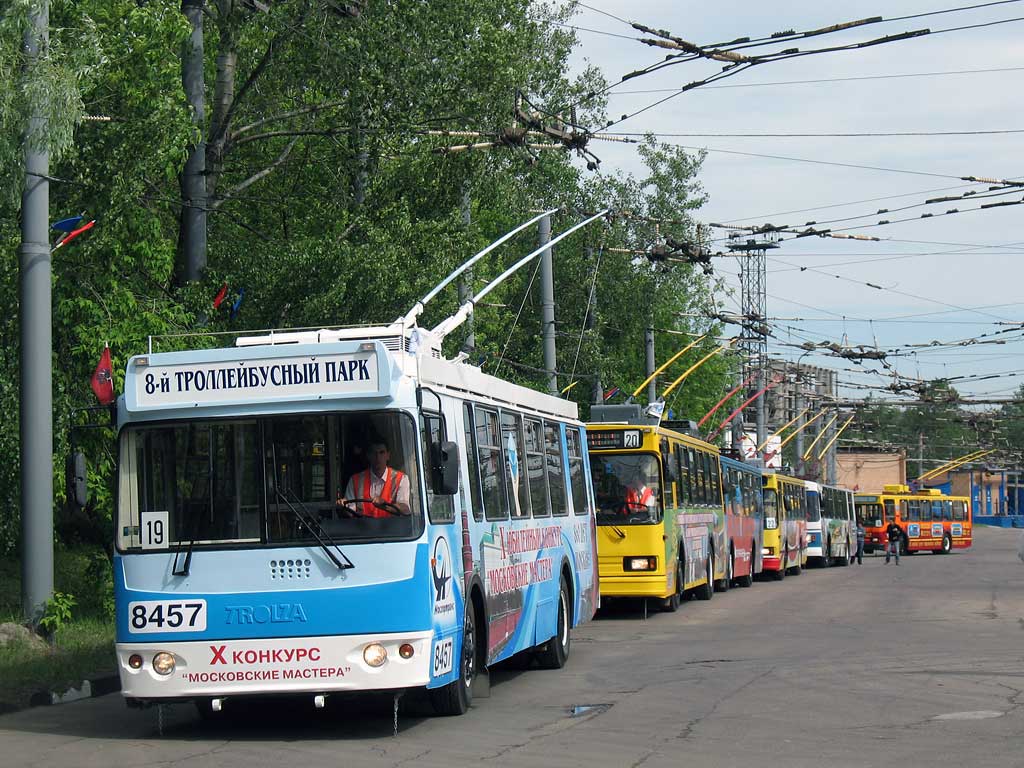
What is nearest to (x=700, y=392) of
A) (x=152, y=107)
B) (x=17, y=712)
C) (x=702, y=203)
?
(x=702, y=203)

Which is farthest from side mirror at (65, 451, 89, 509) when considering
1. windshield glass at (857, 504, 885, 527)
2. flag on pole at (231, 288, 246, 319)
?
windshield glass at (857, 504, 885, 527)

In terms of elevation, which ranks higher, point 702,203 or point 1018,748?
point 702,203

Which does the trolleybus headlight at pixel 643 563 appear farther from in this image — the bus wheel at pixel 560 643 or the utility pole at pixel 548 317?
the utility pole at pixel 548 317

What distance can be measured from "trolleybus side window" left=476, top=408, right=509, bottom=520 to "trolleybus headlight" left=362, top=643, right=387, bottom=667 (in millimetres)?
2567

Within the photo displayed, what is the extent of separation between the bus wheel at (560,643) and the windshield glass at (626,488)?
308 inches

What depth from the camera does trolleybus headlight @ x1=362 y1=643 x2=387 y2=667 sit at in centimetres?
1095

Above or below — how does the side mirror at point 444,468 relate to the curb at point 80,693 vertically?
above

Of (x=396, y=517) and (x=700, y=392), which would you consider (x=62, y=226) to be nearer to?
(x=396, y=517)

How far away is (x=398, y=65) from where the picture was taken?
2305 cm

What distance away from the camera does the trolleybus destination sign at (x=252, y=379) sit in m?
11.2

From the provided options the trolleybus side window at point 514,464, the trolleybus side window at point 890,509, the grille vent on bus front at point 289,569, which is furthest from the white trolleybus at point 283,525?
the trolleybus side window at point 890,509

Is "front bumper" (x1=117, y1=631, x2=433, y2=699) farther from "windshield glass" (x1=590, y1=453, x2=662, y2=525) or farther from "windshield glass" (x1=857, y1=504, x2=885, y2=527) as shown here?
"windshield glass" (x1=857, y1=504, x2=885, y2=527)

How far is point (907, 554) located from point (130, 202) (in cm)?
6057

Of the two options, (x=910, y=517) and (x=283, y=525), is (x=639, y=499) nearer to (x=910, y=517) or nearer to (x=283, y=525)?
(x=283, y=525)
